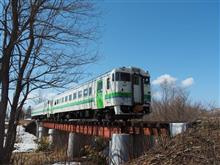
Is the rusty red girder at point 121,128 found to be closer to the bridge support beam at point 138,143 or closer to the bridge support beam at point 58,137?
the bridge support beam at point 138,143

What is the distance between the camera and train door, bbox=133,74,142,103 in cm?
1697

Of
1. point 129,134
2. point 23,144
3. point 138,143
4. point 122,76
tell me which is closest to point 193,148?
point 138,143

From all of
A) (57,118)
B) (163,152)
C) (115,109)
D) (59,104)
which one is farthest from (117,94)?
(57,118)

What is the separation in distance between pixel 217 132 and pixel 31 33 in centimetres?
848

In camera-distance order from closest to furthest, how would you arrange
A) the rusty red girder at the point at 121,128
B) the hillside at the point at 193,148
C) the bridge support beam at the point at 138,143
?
the hillside at the point at 193,148 → the rusty red girder at the point at 121,128 → the bridge support beam at the point at 138,143

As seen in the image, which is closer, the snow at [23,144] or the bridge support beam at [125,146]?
the bridge support beam at [125,146]

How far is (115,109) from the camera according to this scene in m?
16.0

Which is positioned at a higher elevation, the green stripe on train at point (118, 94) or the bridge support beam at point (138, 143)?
the green stripe on train at point (118, 94)

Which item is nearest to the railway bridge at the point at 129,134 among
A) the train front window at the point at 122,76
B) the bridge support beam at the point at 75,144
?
the train front window at the point at 122,76

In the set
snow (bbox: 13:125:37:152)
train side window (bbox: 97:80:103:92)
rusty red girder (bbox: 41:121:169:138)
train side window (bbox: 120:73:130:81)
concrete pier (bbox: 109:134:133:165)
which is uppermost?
train side window (bbox: 120:73:130:81)

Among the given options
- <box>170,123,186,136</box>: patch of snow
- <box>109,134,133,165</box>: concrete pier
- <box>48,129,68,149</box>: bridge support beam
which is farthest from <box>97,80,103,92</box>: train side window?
<box>48,129,68,149</box>: bridge support beam

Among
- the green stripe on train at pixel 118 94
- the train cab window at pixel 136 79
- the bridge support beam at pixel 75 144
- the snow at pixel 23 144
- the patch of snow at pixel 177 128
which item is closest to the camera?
the patch of snow at pixel 177 128

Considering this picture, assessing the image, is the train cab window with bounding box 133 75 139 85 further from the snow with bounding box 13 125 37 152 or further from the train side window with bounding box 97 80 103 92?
the snow with bounding box 13 125 37 152

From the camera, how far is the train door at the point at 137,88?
668 inches
